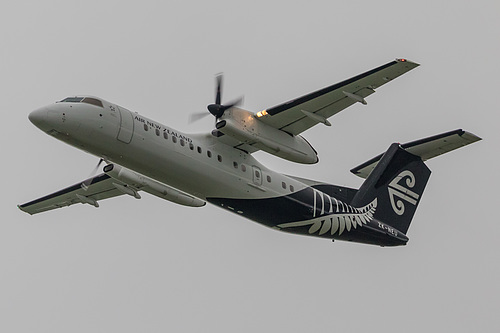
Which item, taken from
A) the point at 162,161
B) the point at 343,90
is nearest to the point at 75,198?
the point at 162,161

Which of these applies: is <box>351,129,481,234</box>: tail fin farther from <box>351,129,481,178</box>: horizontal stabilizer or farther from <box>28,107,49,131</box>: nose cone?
<box>28,107,49,131</box>: nose cone

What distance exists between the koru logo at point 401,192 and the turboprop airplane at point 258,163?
0.03 metres

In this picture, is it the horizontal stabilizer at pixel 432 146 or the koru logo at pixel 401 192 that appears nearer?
the horizontal stabilizer at pixel 432 146

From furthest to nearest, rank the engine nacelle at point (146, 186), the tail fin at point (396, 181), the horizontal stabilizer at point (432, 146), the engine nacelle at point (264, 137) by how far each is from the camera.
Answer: the tail fin at point (396, 181) → the engine nacelle at point (146, 186) → the horizontal stabilizer at point (432, 146) → the engine nacelle at point (264, 137)

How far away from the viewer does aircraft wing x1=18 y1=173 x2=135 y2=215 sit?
23.7m

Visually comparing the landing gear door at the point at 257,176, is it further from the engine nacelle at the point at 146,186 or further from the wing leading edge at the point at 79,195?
the wing leading edge at the point at 79,195

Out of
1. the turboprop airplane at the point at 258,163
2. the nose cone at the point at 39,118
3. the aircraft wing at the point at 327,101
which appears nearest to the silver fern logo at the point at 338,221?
the turboprop airplane at the point at 258,163

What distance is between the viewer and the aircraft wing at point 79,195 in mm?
23737

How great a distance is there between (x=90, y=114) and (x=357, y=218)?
7.78 meters

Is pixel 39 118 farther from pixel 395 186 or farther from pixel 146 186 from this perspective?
pixel 395 186

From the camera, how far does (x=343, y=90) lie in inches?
789

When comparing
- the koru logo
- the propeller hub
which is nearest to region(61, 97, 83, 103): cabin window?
the propeller hub

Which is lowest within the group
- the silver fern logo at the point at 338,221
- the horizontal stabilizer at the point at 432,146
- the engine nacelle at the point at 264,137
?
the silver fern logo at the point at 338,221

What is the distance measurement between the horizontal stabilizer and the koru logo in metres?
0.74
